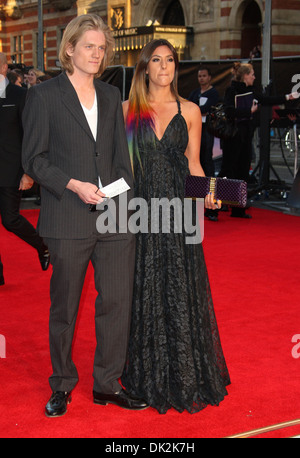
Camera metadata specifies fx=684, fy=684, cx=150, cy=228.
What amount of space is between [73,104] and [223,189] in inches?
29.7

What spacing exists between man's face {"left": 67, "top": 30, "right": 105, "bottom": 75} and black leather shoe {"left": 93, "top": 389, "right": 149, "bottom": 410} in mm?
1481

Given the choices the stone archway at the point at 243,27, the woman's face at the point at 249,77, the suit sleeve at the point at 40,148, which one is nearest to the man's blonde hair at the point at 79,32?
the suit sleeve at the point at 40,148

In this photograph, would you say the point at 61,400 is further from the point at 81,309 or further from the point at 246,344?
the point at 81,309

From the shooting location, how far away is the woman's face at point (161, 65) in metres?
3.20

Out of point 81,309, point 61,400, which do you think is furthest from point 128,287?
point 81,309

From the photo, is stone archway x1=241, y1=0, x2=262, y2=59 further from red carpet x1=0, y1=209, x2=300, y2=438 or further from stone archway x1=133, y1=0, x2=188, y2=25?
red carpet x1=0, y1=209, x2=300, y2=438

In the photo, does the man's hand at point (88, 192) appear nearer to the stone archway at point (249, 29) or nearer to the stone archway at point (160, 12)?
the stone archway at point (249, 29)

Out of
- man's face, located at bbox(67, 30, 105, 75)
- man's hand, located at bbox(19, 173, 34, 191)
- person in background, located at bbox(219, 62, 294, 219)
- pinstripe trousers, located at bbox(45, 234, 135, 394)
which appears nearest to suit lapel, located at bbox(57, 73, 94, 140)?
man's face, located at bbox(67, 30, 105, 75)

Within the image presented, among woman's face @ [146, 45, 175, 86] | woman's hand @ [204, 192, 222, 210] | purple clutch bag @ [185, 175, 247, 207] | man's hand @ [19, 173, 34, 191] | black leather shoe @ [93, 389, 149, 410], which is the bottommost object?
black leather shoe @ [93, 389, 149, 410]

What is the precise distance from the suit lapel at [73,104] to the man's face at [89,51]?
0.34 ft

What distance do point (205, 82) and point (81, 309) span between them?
16.8 feet

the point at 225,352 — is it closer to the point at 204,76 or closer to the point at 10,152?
the point at 10,152

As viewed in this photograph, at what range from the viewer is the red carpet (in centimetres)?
299

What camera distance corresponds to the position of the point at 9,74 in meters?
8.20
